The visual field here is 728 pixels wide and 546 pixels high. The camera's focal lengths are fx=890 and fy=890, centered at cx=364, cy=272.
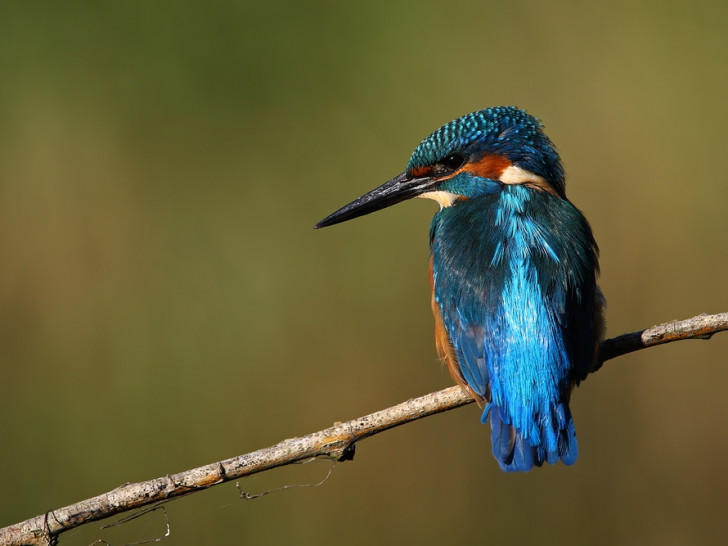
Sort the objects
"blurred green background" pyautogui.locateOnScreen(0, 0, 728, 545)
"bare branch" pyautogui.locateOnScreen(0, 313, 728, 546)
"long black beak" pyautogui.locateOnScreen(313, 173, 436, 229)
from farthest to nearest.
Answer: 1. "blurred green background" pyautogui.locateOnScreen(0, 0, 728, 545)
2. "long black beak" pyautogui.locateOnScreen(313, 173, 436, 229)
3. "bare branch" pyautogui.locateOnScreen(0, 313, 728, 546)

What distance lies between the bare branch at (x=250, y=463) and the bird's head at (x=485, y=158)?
25.2 inches

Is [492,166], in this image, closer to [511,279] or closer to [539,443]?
[511,279]

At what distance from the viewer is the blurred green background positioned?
3.15 metres

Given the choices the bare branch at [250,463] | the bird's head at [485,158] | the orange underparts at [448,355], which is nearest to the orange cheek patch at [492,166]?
the bird's head at [485,158]

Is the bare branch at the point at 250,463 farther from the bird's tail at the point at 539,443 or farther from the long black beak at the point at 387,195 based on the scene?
the long black beak at the point at 387,195

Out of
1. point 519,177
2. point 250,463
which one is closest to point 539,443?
point 250,463

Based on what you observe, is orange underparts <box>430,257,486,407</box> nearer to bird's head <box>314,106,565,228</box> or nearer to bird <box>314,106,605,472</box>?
bird <box>314,106,605,472</box>

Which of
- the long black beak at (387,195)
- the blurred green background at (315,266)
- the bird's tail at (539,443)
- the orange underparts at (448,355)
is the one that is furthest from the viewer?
the blurred green background at (315,266)

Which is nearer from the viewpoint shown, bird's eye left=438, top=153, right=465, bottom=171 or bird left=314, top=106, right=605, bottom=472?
bird left=314, top=106, right=605, bottom=472

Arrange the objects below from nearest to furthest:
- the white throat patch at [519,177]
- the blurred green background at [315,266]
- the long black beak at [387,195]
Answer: the white throat patch at [519,177]
the long black beak at [387,195]
the blurred green background at [315,266]

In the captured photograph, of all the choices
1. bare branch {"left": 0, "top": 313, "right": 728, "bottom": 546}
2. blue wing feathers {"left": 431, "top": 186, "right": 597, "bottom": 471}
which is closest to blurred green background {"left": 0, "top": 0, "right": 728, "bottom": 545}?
blue wing feathers {"left": 431, "top": 186, "right": 597, "bottom": 471}

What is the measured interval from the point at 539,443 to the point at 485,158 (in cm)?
88

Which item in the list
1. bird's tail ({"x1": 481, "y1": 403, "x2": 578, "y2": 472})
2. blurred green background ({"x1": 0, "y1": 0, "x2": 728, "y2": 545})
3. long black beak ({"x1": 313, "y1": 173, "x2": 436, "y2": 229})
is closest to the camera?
bird's tail ({"x1": 481, "y1": 403, "x2": 578, "y2": 472})

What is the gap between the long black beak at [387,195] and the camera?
2.69m
